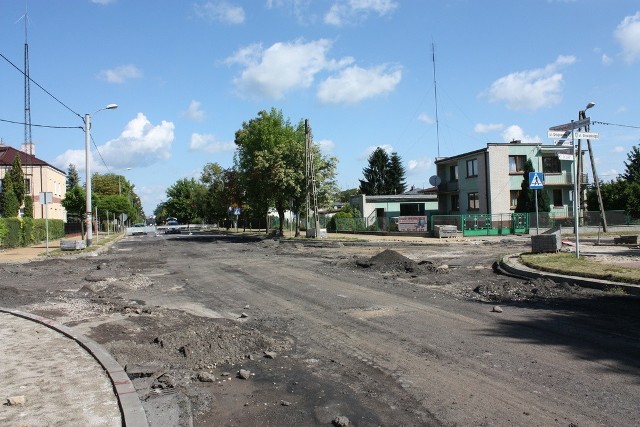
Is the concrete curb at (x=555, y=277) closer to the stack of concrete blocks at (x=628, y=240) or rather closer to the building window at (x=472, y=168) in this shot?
the stack of concrete blocks at (x=628, y=240)

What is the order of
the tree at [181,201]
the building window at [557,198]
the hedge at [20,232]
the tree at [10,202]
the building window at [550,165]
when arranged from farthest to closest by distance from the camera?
the tree at [181,201] < the tree at [10,202] < the building window at [557,198] < the building window at [550,165] < the hedge at [20,232]

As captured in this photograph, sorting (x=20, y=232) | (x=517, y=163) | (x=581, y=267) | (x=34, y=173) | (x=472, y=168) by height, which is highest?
(x=34, y=173)

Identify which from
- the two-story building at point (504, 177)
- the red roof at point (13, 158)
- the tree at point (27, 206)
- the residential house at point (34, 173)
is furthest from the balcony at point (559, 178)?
the red roof at point (13, 158)

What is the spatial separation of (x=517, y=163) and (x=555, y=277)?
34.4 metres

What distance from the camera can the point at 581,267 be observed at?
44.4 feet

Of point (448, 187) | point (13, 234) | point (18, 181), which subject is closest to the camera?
point (13, 234)

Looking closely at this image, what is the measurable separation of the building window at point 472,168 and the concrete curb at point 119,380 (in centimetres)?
4154

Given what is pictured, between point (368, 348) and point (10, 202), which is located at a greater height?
point (10, 202)

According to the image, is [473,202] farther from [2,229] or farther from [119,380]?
[119,380]

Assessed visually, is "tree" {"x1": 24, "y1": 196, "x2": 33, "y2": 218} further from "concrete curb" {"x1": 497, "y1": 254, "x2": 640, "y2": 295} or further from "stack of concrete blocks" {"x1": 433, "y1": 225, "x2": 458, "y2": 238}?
"concrete curb" {"x1": 497, "y1": 254, "x2": 640, "y2": 295}

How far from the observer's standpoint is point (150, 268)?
19344mm

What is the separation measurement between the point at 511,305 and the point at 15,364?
27.2 ft

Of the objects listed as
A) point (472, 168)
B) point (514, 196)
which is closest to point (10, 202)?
point (472, 168)

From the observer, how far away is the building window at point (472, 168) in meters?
45.7
